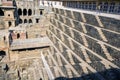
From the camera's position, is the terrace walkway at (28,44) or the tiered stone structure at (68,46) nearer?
the tiered stone structure at (68,46)

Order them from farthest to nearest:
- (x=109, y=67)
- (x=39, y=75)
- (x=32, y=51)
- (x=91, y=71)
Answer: (x=32, y=51) < (x=39, y=75) < (x=91, y=71) < (x=109, y=67)

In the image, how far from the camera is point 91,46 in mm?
17266

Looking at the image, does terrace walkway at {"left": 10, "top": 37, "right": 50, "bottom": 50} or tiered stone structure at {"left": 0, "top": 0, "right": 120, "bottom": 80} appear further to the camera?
terrace walkway at {"left": 10, "top": 37, "right": 50, "bottom": 50}

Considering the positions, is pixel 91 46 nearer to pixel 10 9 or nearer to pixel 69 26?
pixel 69 26

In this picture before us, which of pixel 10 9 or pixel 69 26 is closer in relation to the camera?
pixel 69 26

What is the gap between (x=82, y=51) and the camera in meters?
17.7

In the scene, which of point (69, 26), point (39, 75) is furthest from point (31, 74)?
point (69, 26)

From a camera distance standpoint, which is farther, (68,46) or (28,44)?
(28,44)

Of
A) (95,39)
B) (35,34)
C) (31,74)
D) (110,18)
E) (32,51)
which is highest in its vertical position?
(110,18)

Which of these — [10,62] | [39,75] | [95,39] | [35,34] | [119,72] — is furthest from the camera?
[35,34]

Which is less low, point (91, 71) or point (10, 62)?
point (91, 71)

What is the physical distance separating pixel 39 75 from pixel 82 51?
848 cm

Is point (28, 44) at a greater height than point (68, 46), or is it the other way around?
point (68, 46)

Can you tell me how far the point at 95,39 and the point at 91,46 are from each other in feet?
3.17
